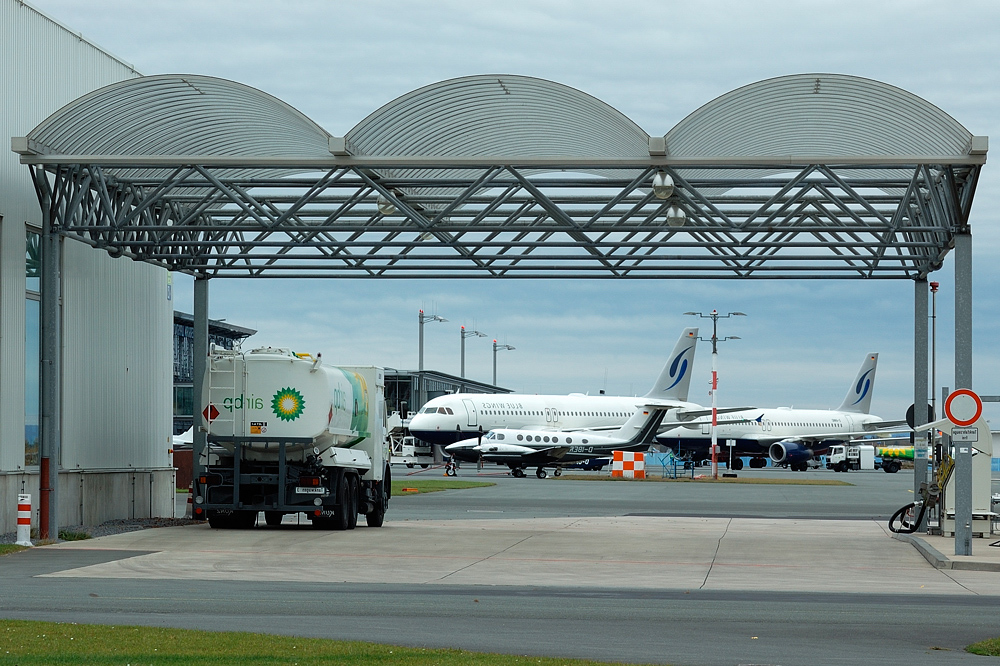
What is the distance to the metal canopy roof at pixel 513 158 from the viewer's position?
18.8m

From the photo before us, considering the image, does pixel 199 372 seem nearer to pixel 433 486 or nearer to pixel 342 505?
pixel 342 505

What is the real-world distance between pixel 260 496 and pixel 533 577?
8.38 metres

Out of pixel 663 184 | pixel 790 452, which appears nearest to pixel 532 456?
pixel 790 452

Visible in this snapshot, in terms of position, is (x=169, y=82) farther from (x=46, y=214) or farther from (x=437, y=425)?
(x=437, y=425)

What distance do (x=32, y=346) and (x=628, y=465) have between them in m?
42.9

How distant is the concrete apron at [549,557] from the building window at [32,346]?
7.85 feet

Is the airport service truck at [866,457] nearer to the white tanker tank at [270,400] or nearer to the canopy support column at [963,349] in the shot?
the canopy support column at [963,349]

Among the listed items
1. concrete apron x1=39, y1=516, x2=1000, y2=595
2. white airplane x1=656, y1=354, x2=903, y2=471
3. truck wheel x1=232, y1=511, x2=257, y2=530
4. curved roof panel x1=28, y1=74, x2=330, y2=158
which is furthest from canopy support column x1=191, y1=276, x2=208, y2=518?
white airplane x1=656, y1=354, x2=903, y2=471

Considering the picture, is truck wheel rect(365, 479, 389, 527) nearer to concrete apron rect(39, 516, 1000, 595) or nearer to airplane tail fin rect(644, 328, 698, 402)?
concrete apron rect(39, 516, 1000, 595)

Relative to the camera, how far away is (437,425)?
64688 mm

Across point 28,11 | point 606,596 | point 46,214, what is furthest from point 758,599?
point 28,11

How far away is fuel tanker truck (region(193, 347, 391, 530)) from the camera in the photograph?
2295 cm

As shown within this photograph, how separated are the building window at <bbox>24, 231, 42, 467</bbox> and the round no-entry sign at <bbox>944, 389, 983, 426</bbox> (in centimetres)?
1517

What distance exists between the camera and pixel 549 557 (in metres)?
19.4
